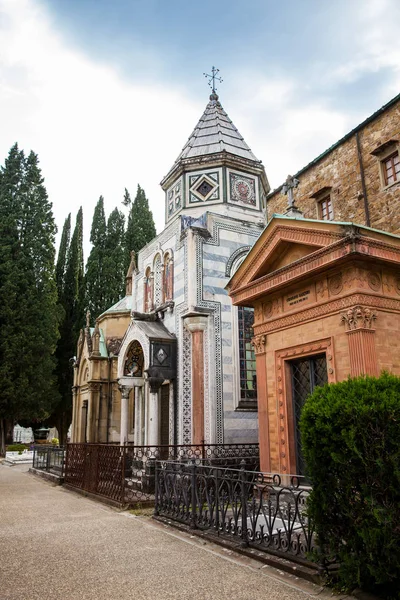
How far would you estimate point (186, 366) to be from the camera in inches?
538

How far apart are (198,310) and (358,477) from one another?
958 cm

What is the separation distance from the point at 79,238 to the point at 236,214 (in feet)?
92.2

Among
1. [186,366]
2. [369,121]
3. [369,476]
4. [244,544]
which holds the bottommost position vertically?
[244,544]

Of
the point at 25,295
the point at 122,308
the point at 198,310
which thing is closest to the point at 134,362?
the point at 198,310

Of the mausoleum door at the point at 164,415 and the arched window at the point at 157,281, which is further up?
the arched window at the point at 157,281

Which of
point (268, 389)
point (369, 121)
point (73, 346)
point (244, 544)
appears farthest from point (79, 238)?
point (244, 544)

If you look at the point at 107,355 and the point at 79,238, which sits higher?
the point at 79,238

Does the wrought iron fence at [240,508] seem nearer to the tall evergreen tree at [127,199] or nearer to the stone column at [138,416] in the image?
the stone column at [138,416]

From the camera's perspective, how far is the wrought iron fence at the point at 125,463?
1009 centimetres

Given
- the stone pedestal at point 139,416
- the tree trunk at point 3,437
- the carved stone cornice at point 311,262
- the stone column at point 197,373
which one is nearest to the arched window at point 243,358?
the stone column at point 197,373

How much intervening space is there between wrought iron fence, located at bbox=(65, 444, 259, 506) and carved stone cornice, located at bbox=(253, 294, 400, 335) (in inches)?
113

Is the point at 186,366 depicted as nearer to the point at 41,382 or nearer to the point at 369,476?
the point at 369,476

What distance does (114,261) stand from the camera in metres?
37.0

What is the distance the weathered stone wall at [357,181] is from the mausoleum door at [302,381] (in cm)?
481
